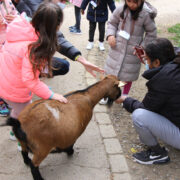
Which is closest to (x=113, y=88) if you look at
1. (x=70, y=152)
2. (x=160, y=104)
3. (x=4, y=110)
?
(x=160, y=104)

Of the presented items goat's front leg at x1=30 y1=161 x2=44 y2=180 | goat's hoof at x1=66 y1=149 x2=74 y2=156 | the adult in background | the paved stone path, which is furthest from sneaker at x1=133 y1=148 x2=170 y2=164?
goat's front leg at x1=30 y1=161 x2=44 y2=180

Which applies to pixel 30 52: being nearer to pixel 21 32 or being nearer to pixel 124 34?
pixel 21 32

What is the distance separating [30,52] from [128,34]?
184 centimetres

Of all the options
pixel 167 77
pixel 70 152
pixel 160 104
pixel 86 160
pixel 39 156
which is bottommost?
pixel 86 160

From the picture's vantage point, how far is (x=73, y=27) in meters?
7.84

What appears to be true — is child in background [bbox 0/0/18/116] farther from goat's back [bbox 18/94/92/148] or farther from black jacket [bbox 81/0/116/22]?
black jacket [bbox 81/0/116/22]

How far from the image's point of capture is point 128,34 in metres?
3.57

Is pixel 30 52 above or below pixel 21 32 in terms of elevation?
below

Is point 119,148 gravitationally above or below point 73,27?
below

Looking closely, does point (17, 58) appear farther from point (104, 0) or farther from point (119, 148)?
point (104, 0)

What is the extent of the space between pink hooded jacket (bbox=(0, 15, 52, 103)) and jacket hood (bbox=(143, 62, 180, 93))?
121cm

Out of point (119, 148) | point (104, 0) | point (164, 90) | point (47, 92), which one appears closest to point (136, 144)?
point (119, 148)

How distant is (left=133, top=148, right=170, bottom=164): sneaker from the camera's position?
2975 millimetres

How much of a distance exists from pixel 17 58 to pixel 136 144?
6.89 feet
